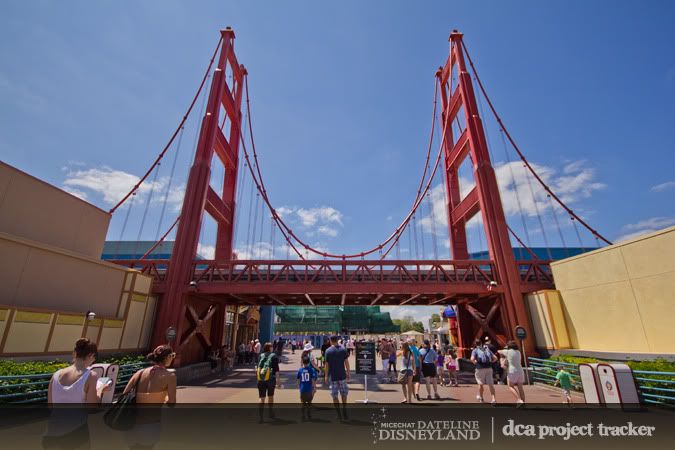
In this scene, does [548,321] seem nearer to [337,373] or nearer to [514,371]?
[514,371]

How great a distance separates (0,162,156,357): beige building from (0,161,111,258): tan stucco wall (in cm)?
→ 3

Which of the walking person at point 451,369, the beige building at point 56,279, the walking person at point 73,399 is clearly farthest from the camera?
the walking person at point 451,369

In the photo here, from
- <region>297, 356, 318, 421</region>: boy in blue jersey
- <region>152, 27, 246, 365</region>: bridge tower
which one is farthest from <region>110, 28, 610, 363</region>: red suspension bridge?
<region>297, 356, 318, 421</region>: boy in blue jersey

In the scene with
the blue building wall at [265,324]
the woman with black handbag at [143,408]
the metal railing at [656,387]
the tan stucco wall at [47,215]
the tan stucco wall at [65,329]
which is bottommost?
the metal railing at [656,387]

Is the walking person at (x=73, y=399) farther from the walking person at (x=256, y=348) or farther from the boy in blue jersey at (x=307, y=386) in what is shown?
the walking person at (x=256, y=348)

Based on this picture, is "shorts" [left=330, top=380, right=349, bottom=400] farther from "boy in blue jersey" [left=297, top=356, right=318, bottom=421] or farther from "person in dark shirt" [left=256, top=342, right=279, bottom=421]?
"person in dark shirt" [left=256, top=342, right=279, bottom=421]

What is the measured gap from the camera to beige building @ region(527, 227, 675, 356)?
1056cm

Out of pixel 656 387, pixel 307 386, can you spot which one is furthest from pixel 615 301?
pixel 307 386

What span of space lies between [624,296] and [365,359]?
9.29m

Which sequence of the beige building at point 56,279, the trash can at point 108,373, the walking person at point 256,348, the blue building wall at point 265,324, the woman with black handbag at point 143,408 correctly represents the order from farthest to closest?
the blue building wall at point 265,324, the walking person at point 256,348, the beige building at point 56,279, the trash can at point 108,373, the woman with black handbag at point 143,408

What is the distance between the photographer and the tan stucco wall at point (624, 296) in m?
10.5

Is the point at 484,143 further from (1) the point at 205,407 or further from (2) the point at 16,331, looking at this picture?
(2) the point at 16,331

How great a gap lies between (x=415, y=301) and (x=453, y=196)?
25.6 feet

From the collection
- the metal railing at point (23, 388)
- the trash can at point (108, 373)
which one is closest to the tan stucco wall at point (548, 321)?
the trash can at point (108, 373)
